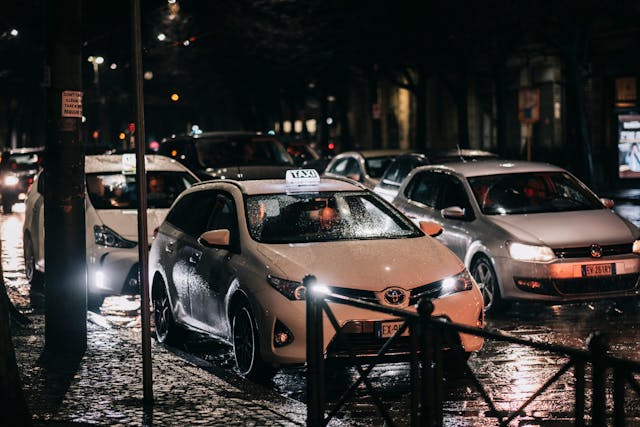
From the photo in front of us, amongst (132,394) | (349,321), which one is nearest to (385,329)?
(349,321)

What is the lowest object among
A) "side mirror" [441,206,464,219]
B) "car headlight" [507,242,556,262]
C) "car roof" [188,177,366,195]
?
"car headlight" [507,242,556,262]

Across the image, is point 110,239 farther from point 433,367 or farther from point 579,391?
point 579,391

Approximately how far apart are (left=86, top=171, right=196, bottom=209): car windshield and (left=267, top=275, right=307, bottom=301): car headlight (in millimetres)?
5656

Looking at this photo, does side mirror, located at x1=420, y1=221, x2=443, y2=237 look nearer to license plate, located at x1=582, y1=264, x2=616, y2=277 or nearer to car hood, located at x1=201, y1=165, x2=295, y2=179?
license plate, located at x1=582, y1=264, x2=616, y2=277

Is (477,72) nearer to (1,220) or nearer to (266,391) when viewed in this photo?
(1,220)

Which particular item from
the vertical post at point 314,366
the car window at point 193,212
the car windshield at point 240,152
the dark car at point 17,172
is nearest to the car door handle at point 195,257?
the car window at point 193,212

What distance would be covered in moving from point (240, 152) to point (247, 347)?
12990 millimetres

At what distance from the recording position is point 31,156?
3488cm

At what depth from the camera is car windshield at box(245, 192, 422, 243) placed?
10938 mm

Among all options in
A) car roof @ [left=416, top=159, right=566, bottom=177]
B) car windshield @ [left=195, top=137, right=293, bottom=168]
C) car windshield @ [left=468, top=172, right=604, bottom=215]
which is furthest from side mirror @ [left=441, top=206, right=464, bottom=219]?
Result: car windshield @ [left=195, top=137, right=293, bottom=168]

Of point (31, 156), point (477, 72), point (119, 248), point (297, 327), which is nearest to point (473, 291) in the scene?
point (297, 327)

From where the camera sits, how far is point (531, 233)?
13508 mm

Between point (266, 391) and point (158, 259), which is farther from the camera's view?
point (158, 259)

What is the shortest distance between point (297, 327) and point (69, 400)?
180cm
